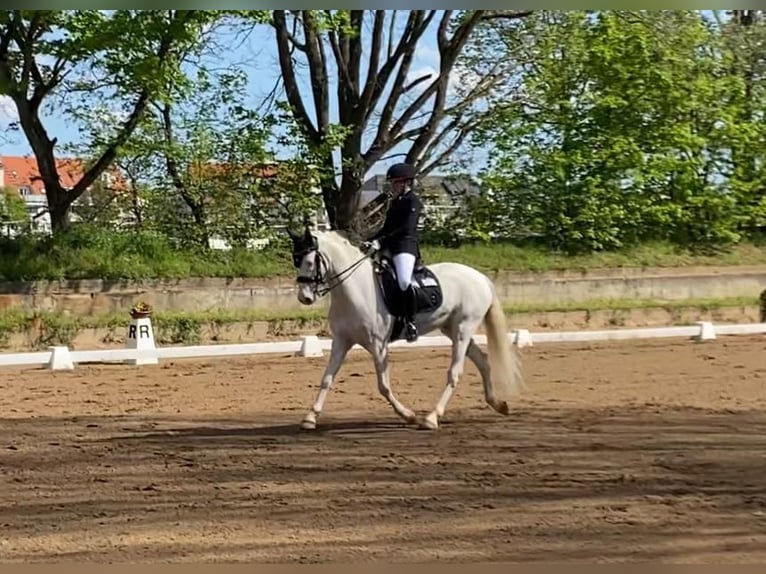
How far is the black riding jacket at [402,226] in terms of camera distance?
9.30 meters

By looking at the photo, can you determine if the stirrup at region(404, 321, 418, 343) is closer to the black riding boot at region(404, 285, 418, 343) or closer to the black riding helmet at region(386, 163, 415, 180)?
the black riding boot at region(404, 285, 418, 343)

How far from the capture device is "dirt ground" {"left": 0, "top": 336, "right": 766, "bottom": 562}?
5.67m

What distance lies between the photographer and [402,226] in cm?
938

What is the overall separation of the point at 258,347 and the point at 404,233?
692cm

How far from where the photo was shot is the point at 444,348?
57.3 ft

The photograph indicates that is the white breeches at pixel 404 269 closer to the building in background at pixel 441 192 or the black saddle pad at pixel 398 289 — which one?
the black saddle pad at pixel 398 289

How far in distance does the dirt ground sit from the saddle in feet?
3.45

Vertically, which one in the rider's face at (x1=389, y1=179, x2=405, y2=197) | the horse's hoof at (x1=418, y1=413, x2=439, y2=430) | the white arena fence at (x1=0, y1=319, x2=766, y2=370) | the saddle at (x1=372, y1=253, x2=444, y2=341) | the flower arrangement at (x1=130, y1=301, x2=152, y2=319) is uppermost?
the rider's face at (x1=389, y1=179, x2=405, y2=197)

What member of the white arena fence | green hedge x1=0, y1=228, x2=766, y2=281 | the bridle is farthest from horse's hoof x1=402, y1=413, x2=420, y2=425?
green hedge x1=0, y1=228, x2=766, y2=281

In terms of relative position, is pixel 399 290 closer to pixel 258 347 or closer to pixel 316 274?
pixel 316 274

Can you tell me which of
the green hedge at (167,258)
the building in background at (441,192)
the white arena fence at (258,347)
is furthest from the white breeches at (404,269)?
the building in background at (441,192)

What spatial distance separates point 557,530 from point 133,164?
1818 cm

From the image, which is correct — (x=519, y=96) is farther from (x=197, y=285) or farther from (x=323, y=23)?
(x=197, y=285)

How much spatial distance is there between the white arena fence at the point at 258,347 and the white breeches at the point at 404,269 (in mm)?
3554
